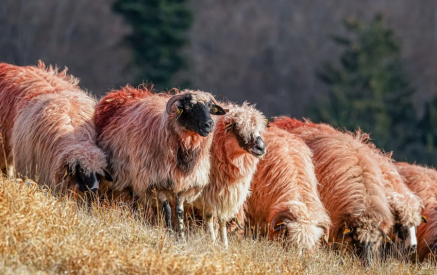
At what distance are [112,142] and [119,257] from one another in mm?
3432

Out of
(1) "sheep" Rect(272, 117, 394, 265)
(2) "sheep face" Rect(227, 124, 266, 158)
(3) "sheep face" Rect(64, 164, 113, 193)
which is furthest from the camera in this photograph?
(1) "sheep" Rect(272, 117, 394, 265)

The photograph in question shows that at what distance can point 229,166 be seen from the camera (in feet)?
30.3

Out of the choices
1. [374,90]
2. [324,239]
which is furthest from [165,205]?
[374,90]

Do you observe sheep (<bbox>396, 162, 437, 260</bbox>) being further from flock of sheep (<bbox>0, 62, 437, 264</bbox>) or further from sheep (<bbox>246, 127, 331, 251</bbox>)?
sheep (<bbox>246, 127, 331, 251</bbox>)

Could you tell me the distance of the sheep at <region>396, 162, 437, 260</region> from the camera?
1130cm

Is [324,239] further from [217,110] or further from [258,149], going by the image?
[217,110]

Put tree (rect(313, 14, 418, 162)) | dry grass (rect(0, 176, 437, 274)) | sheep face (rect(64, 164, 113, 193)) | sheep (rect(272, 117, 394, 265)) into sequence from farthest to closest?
1. tree (rect(313, 14, 418, 162))
2. sheep (rect(272, 117, 394, 265))
3. sheep face (rect(64, 164, 113, 193))
4. dry grass (rect(0, 176, 437, 274))

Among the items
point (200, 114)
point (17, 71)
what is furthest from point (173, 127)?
point (17, 71)

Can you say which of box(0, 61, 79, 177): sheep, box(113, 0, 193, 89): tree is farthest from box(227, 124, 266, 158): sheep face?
box(113, 0, 193, 89): tree

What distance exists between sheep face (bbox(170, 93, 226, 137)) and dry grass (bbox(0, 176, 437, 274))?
1.35 meters

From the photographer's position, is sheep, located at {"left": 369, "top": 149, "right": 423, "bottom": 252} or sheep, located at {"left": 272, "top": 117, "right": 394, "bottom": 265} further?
sheep, located at {"left": 369, "top": 149, "right": 423, "bottom": 252}

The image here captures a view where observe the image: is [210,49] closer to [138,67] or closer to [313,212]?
[138,67]

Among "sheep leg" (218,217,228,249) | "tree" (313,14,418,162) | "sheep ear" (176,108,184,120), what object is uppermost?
"tree" (313,14,418,162)

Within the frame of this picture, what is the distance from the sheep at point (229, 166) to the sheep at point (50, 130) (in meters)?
1.44
